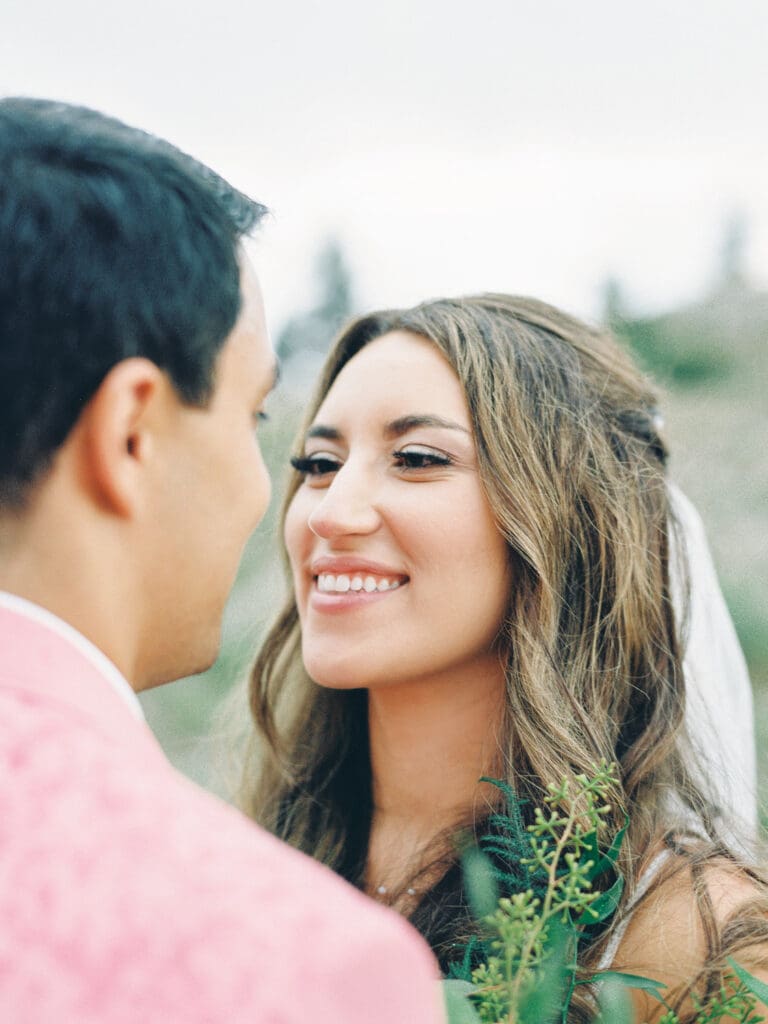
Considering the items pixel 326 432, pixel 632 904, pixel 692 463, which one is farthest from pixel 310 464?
pixel 692 463

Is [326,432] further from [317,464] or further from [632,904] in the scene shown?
[632,904]

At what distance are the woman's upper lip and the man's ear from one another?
1568 mm

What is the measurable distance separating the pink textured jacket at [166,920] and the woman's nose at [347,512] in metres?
1.85

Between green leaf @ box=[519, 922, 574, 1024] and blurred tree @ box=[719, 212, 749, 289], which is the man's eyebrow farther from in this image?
blurred tree @ box=[719, 212, 749, 289]

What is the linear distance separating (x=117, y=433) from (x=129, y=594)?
195 millimetres

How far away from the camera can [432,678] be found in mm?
2861

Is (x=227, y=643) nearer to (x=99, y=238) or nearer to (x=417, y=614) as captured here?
(x=417, y=614)

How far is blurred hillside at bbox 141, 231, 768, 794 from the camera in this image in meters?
5.34

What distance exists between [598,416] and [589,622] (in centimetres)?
62

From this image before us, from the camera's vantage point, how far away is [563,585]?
289 cm

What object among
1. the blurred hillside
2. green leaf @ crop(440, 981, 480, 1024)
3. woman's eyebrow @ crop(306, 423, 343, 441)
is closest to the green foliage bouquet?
green leaf @ crop(440, 981, 480, 1024)

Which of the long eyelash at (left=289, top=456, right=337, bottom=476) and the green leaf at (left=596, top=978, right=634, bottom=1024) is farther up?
the green leaf at (left=596, top=978, right=634, bottom=1024)

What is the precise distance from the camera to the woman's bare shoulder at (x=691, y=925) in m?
2.22

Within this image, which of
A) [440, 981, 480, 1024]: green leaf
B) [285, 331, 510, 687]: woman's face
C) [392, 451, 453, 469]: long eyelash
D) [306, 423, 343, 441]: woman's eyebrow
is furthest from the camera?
[306, 423, 343, 441]: woman's eyebrow
